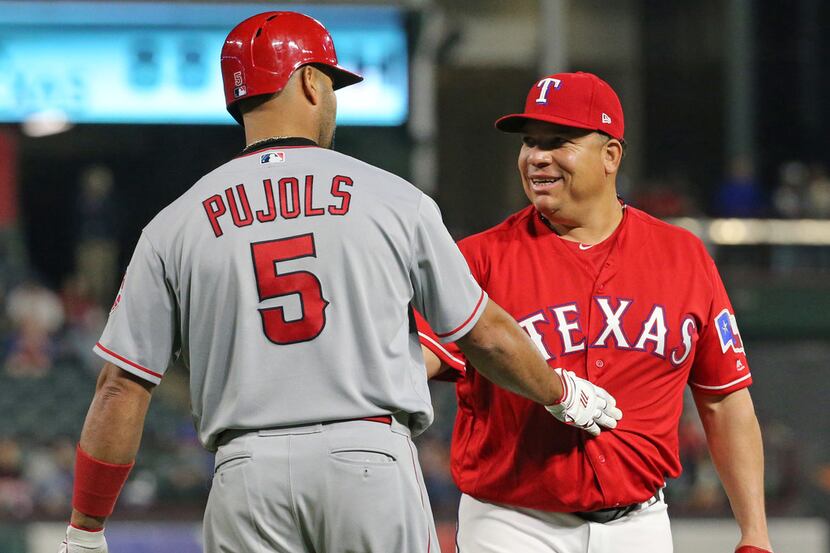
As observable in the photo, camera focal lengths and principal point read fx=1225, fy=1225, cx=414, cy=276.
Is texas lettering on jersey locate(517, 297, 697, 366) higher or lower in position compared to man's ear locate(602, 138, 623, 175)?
lower

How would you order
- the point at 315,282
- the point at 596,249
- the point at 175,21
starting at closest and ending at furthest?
1. the point at 315,282
2. the point at 596,249
3. the point at 175,21

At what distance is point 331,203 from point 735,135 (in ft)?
46.3

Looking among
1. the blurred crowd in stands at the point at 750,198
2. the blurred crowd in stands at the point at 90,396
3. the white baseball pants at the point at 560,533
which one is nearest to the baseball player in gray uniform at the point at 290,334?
the white baseball pants at the point at 560,533

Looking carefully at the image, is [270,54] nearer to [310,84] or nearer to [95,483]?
[310,84]

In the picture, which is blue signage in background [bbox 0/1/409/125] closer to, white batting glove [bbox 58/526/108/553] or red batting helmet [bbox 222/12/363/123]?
red batting helmet [bbox 222/12/363/123]

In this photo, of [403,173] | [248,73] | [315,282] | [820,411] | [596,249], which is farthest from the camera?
[403,173]

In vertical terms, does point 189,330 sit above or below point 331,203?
below

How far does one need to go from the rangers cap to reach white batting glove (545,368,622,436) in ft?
2.40

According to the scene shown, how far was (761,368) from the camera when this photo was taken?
12.0 m

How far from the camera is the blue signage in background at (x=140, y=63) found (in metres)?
13.3

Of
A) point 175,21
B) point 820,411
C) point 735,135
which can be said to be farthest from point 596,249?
point 735,135

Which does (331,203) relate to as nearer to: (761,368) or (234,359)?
(234,359)

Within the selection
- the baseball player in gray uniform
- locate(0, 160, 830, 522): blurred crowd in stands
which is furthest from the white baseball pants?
locate(0, 160, 830, 522): blurred crowd in stands

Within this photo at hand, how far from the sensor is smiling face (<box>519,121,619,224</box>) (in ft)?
11.3
